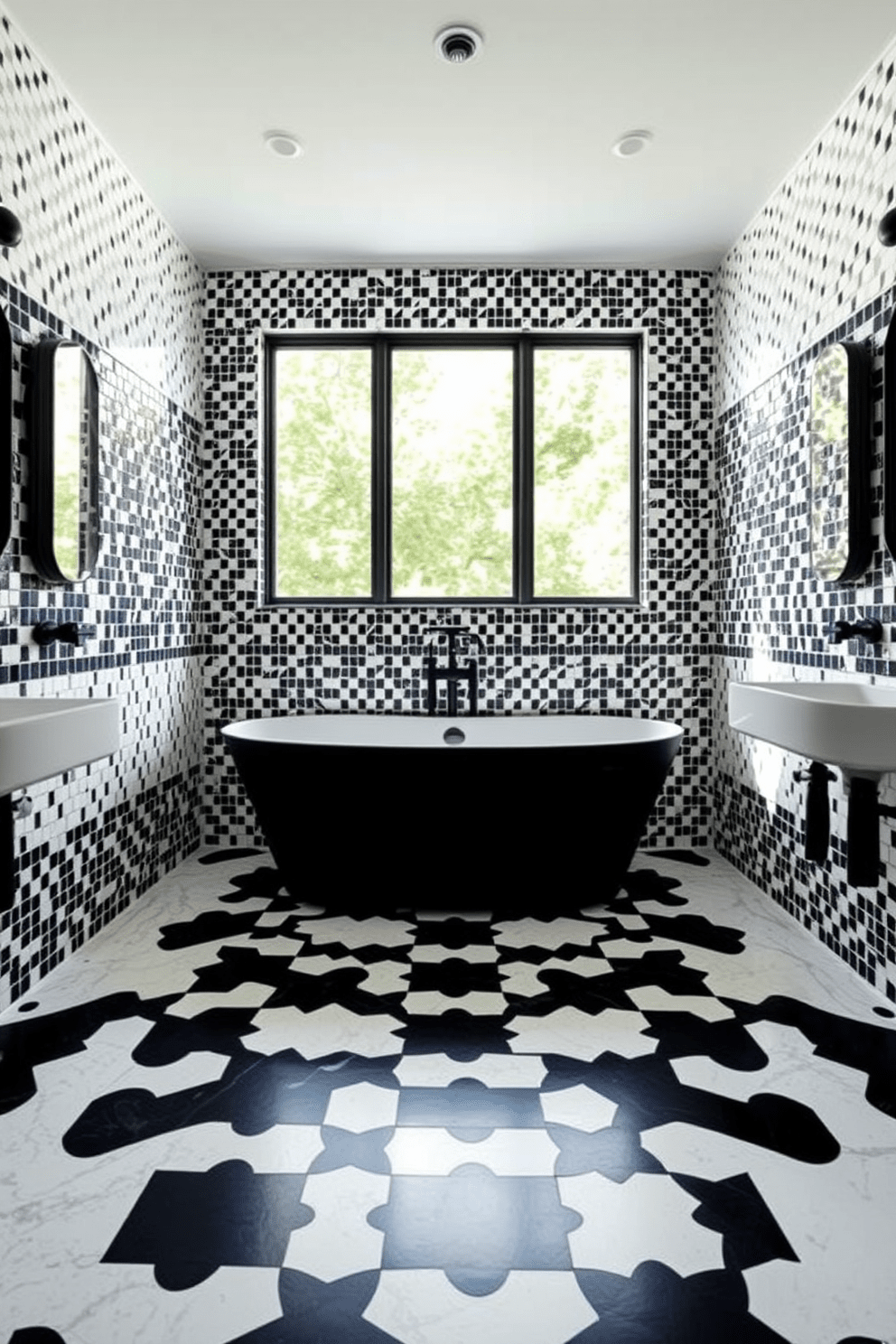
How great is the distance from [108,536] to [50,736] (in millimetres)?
1579

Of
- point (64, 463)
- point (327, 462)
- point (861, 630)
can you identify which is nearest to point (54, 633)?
point (64, 463)

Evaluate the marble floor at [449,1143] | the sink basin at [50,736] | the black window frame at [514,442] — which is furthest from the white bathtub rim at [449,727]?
the sink basin at [50,736]

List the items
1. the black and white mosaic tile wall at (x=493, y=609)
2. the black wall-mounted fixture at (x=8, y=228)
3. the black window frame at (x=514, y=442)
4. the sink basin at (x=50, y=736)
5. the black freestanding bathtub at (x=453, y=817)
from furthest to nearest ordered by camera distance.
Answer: the black window frame at (x=514, y=442) → the black and white mosaic tile wall at (x=493, y=609) → the black freestanding bathtub at (x=453, y=817) → the black wall-mounted fixture at (x=8, y=228) → the sink basin at (x=50, y=736)

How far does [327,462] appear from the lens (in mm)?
4375

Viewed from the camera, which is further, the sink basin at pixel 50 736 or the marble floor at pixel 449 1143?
the sink basin at pixel 50 736

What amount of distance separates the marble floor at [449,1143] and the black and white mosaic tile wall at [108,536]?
37cm

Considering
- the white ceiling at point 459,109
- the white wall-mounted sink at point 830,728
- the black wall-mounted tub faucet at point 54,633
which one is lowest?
the white wall-mounted sink at point 830,728

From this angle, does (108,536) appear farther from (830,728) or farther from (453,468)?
(830,728)

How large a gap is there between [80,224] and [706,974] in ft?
10.4

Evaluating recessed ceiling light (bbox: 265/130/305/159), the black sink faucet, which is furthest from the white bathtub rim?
recessed ceiling light (bbox: 265/130/305/159)

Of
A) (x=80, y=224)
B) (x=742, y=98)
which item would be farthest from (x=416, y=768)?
(x=742, y=98)

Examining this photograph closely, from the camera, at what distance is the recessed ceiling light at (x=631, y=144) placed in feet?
10.1

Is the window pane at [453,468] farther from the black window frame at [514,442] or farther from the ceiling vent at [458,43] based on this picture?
the ceiling vent at [458,43]

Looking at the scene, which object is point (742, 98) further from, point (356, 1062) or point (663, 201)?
point (356, 1062)
